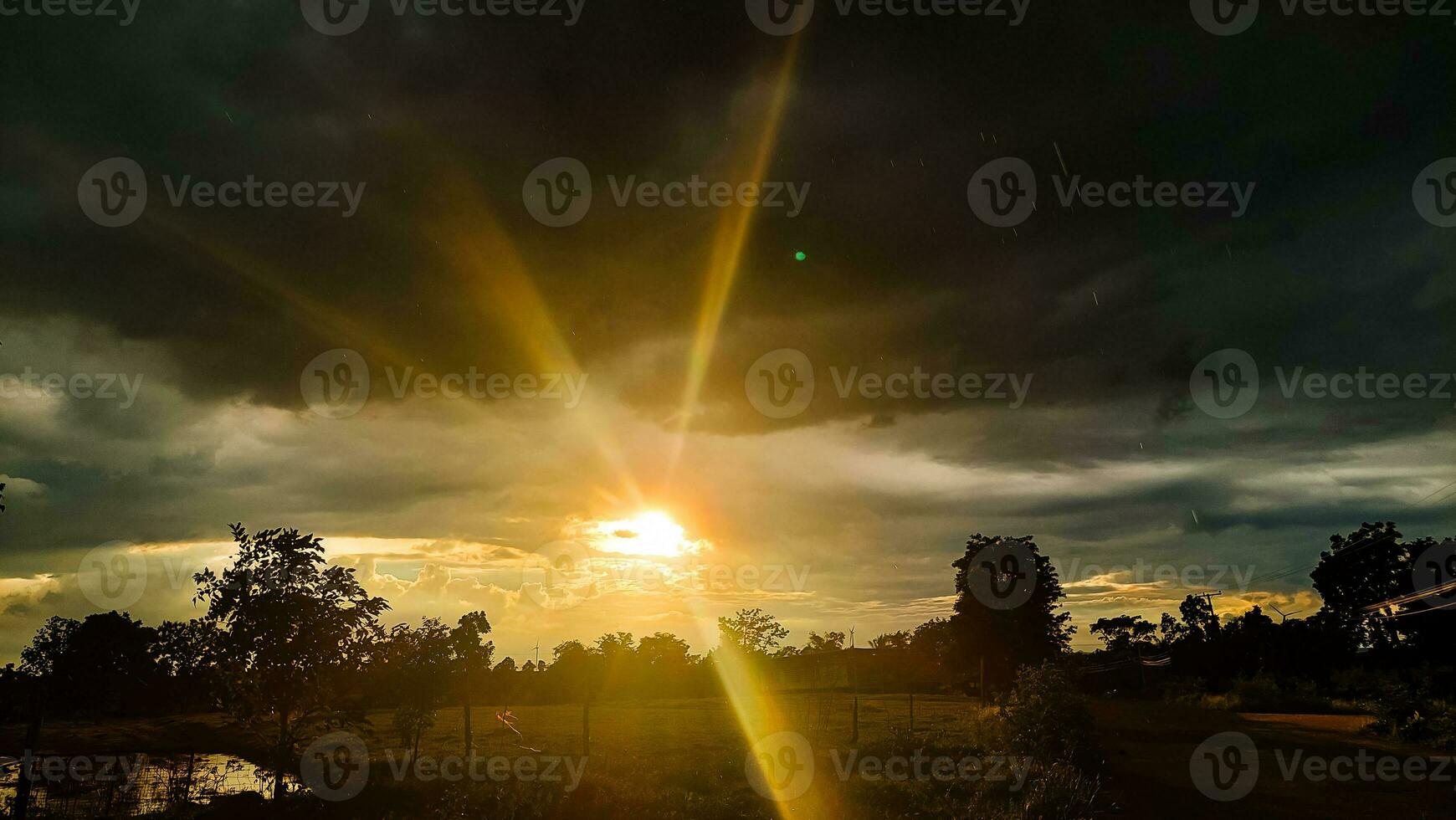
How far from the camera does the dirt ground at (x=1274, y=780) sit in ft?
77.1

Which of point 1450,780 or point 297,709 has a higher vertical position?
point 297,709

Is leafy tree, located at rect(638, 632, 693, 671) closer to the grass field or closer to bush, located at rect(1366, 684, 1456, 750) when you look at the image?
the grass field

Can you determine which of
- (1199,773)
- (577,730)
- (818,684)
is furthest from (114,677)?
(1199,773)

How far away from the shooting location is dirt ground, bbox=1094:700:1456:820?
23.5 m

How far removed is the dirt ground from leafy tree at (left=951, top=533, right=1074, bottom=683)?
1926cm

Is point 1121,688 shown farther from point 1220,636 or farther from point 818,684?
point 818,684

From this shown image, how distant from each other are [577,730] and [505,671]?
46.1m

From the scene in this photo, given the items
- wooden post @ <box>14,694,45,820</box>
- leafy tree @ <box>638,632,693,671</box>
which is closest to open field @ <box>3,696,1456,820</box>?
wooden post @ <box>14,694,45,820</box>

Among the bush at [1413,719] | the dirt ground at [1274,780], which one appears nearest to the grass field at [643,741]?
the dirt ground at [1274,780]

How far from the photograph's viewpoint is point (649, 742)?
40.5 metres

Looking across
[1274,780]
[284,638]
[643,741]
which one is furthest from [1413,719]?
[284,638]

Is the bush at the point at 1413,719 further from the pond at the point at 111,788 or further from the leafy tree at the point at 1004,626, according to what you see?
the pond at the point at 111,788

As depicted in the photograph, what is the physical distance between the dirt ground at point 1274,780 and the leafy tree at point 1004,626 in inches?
758

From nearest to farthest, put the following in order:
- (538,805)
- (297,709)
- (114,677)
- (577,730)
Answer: (297,709)
(538,805)
(577,730)
(114,677)
